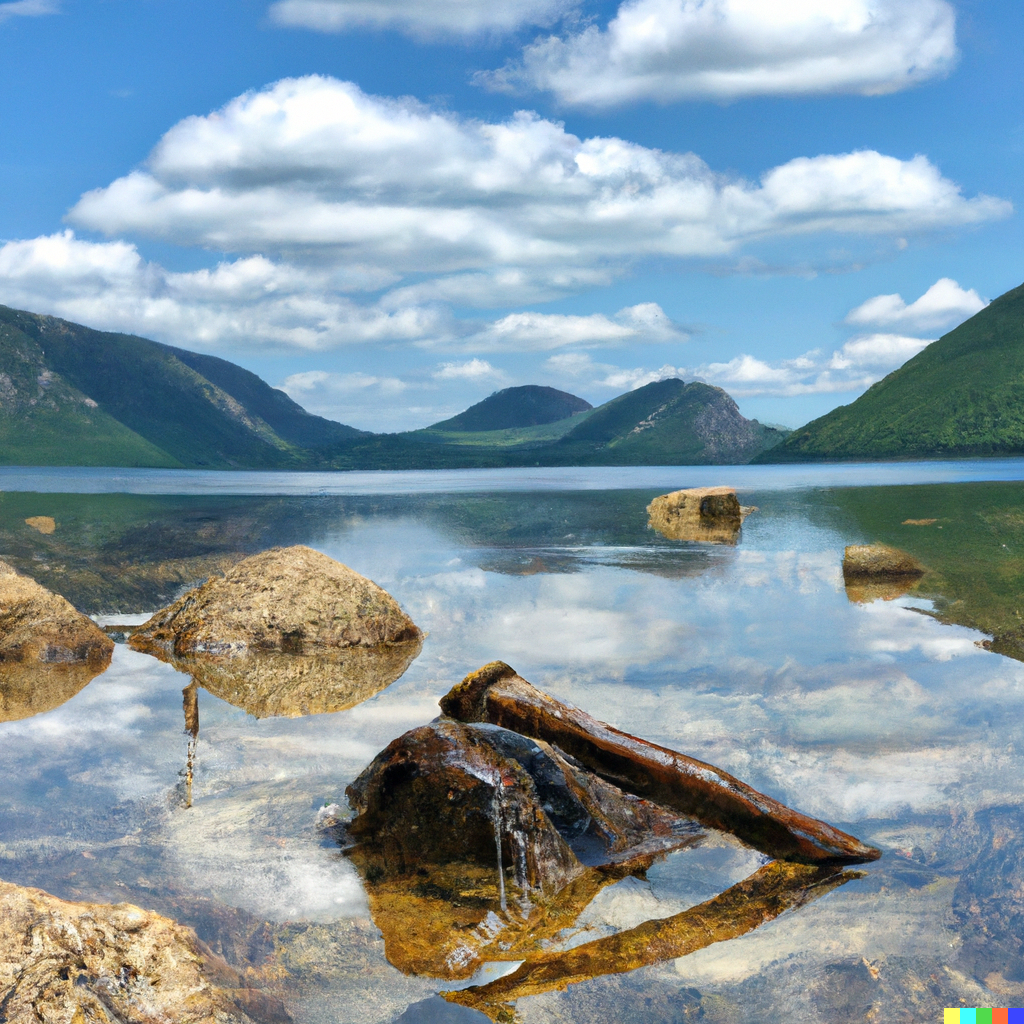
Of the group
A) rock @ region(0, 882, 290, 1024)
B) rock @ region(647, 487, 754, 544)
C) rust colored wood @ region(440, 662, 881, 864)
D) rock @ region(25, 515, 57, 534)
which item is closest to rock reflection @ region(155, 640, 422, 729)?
rust colored wood @ region(440, 662, 881, 864)

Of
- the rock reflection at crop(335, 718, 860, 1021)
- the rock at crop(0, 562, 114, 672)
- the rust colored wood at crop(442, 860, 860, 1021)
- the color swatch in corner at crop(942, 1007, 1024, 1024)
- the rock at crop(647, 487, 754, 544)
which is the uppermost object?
the rock at crop(647, 487, 754, 544)

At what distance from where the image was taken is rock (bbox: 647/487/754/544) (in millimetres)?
47378

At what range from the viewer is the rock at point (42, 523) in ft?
153

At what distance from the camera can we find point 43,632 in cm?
1591

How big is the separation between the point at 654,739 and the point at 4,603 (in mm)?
12159

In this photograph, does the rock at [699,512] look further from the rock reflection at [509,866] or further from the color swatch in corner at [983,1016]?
the color swatch in corner at [983,1016]

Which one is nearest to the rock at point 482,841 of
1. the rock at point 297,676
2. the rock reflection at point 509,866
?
the rock reflection at point 509,866

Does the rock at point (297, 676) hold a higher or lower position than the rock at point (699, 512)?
lower

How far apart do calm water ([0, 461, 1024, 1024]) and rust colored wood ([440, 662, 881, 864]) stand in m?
0.33

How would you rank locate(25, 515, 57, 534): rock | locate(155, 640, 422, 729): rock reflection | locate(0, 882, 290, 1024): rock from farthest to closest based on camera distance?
locate(25, 515, 57, 534): rock
locate(155, 640, 422, 729): rock reflection
locate(0, 882, 290, 1024): rock

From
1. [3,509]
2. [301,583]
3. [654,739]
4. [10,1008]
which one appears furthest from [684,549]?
[3,509]

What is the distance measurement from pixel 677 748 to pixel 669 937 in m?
4.15

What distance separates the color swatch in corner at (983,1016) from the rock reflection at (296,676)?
880 centimetres

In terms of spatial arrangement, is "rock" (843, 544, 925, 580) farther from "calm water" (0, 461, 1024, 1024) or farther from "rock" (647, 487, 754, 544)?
"rock" (647, 487, 754, 544)
